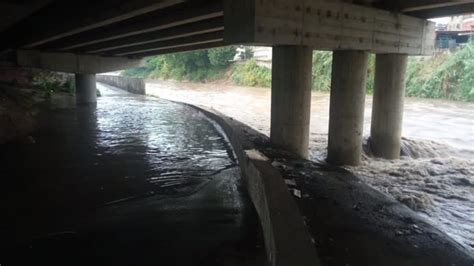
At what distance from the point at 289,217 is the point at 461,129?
18.0 metres

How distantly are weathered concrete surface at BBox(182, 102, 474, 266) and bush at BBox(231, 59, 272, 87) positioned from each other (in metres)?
41.8

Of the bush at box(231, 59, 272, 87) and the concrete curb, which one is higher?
the bush at box(231, 59, 272, 87)

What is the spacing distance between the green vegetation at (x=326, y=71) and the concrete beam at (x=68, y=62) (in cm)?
2144

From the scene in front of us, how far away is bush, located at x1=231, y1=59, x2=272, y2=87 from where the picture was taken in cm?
4978

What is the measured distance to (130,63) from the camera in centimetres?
2930

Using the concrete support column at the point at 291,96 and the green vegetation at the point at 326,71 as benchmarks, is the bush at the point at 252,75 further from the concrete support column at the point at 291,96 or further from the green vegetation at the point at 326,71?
the concrete support column at the point at 291,96

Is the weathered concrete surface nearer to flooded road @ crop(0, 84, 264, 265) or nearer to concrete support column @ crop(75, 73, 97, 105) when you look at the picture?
flooded road @ crop(0, 84, 264, 265)

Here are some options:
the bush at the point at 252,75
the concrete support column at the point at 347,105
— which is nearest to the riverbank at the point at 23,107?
the concrete support column at the point at 347,105

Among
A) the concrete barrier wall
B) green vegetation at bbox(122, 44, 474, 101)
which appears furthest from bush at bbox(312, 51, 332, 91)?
the concrete barrier wall

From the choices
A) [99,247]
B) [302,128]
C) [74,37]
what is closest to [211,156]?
[302,128]

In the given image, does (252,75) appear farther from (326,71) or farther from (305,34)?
(305,34)

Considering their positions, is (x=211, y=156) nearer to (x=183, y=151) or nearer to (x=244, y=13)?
(x=183, y=151)

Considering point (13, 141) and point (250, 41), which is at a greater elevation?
point (250, 41)

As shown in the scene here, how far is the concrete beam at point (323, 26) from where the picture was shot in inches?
330
